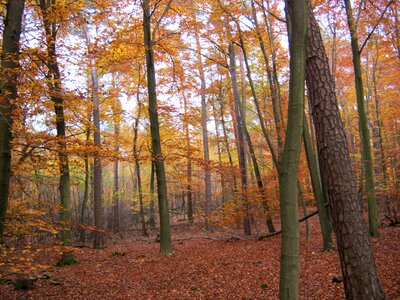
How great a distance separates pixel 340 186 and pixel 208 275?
4.06 meters

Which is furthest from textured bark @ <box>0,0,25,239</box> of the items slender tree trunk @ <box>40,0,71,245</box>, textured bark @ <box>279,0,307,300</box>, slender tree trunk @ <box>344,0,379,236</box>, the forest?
slender tree trunk @ <box>344,0,379,236</box>

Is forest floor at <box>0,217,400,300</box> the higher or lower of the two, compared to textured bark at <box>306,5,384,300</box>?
lower

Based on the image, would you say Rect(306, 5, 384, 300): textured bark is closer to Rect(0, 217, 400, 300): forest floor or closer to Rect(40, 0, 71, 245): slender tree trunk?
Rect(0, 217, 400, 300): forest floor

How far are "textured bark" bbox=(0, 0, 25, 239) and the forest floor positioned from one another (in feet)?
6.29

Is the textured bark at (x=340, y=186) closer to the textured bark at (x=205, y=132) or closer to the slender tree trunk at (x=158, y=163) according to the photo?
the slender tree trunk at (x=158, y=163)

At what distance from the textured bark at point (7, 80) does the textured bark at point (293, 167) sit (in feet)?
13.7

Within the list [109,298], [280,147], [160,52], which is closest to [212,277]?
[109,298]

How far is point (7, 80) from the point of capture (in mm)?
4551

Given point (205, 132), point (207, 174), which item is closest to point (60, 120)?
point (207, 174)

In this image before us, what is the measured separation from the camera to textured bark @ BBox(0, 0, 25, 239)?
444 cm

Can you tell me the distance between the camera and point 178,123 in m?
17.4

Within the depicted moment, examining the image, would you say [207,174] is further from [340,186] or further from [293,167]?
[293,167]

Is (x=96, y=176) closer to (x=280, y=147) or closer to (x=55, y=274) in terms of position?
(x=55, y=274)

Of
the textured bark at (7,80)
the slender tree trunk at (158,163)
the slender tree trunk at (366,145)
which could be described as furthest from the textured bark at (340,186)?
the slender tree trunk at (158,163)
